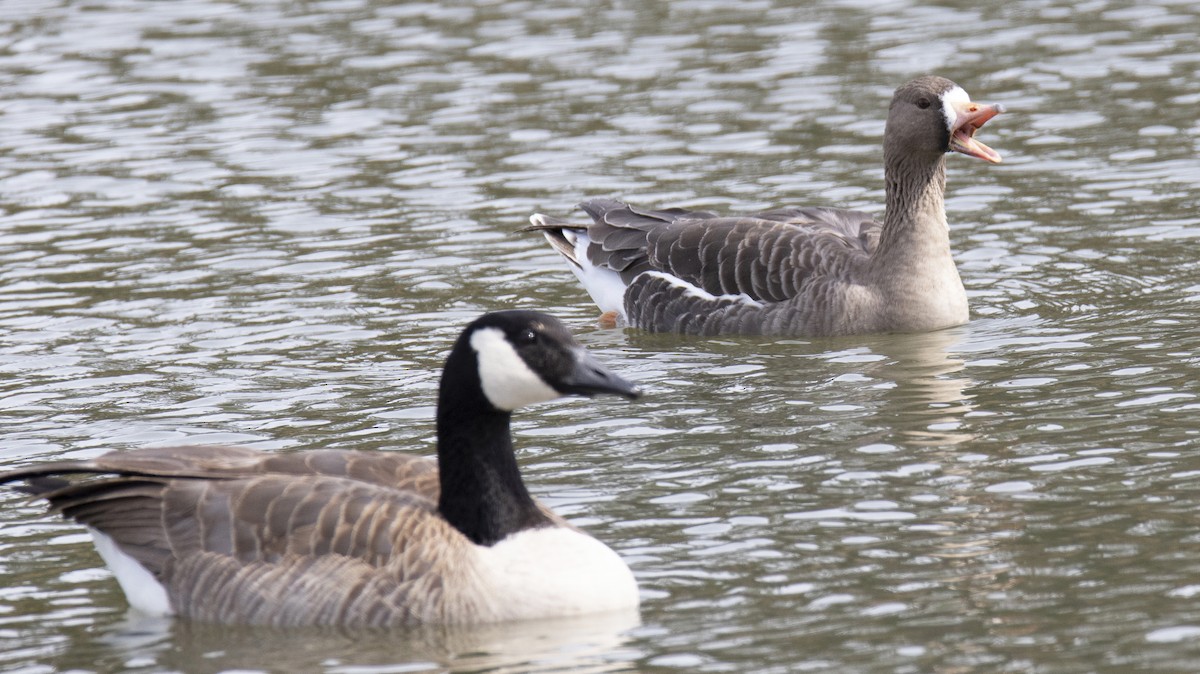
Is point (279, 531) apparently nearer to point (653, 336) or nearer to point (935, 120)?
point (653, 336)

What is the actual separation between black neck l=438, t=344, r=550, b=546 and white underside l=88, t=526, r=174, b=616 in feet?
4.98

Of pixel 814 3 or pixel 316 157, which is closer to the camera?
pixel 316 157

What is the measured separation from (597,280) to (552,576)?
752cm

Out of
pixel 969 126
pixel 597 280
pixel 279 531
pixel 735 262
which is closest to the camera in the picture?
pixel 279 531

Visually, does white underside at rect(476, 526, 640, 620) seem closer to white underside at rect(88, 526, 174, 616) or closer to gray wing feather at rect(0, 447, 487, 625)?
gray wing feather at rect(0, 447, 487, 625)

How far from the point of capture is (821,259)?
15672mm

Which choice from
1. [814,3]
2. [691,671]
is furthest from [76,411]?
[814,3]

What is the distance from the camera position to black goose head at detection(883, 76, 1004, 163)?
1519 cm

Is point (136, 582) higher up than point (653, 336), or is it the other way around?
point (653, 336)

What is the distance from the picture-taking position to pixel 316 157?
68.3 ft

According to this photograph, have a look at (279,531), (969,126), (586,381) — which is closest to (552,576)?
(586,381)

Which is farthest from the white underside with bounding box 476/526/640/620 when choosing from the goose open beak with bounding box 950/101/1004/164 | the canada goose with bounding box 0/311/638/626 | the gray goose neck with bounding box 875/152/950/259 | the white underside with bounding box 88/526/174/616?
the goose open beak with bounding box 950/101/1004/164

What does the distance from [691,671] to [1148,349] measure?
6.33 meters

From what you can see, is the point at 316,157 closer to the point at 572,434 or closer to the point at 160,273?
the point at 160,273
